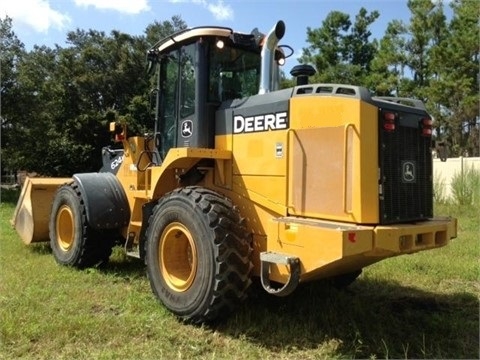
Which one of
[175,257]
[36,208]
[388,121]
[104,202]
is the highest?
[388,121]

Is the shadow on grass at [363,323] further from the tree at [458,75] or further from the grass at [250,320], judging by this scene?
the tree at [458,75]

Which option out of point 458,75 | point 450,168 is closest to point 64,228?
point 450,168

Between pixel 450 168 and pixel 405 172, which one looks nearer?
pixel 405 172

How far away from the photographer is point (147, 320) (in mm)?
4680

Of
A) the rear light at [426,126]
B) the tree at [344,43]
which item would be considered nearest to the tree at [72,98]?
the tree at [344,43]

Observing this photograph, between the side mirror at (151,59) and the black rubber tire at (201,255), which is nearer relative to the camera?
the black rubber tire at (201,255)

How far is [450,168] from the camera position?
18.5 meters

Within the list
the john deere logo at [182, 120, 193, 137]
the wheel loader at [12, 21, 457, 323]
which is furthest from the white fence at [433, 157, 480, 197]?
the john deere logo at [182, 120, 193, 137]

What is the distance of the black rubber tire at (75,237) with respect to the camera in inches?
257

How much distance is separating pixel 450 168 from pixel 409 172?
1533cm

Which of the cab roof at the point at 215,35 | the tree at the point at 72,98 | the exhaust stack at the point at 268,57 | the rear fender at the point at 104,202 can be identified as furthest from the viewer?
the tree at the point at 72,98

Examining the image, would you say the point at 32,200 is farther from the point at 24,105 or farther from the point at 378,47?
the point at 378,47

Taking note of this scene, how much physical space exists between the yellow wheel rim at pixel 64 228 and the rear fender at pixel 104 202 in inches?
26.6

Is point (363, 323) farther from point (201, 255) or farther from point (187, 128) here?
point (187, 128)
